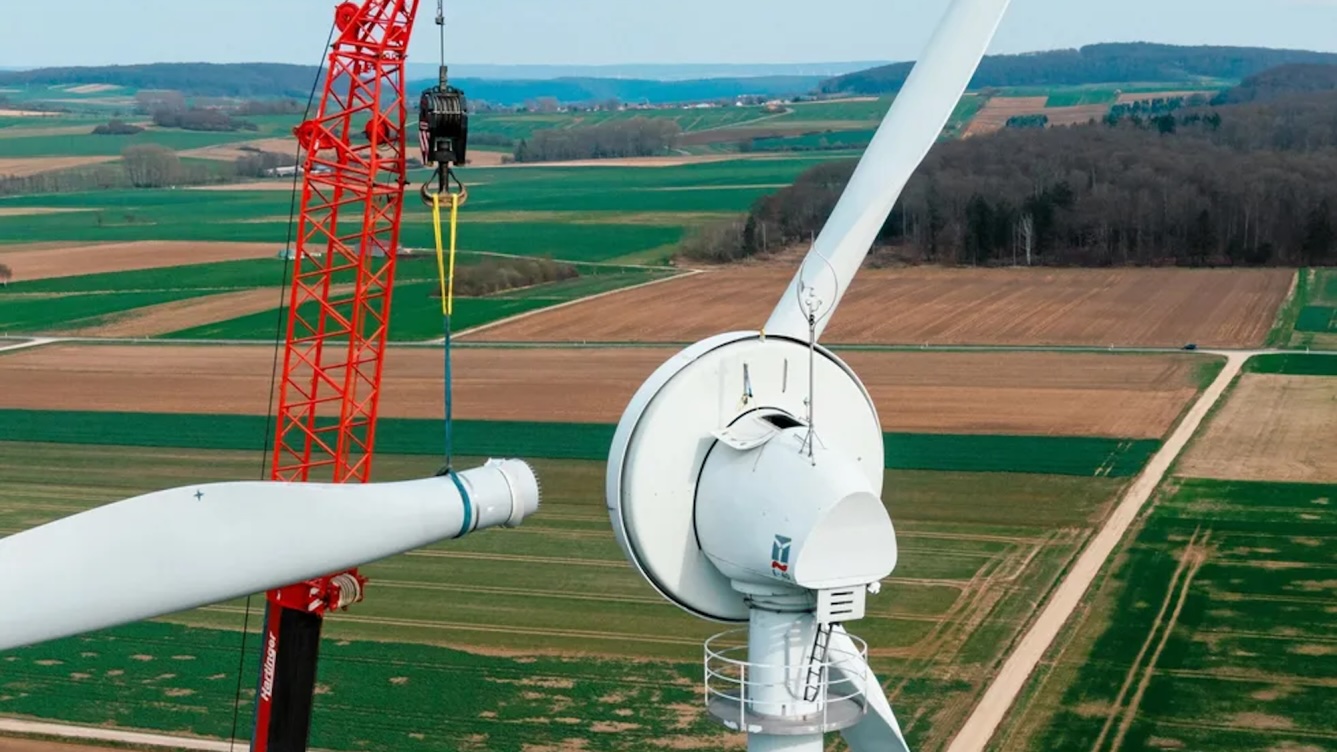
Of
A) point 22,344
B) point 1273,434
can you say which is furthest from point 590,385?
point 22,344

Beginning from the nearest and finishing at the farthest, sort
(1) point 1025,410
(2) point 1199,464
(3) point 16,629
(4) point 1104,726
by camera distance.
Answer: (3) point 16,629 < (4) point 1104,726 < (2) point 1199,464 < (1) point 1025,410

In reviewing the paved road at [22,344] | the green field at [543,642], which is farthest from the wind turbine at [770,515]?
the paved road at [22,344]

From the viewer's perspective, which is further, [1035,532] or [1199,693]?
[1035,532]

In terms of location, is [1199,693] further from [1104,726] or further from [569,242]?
[569,242]

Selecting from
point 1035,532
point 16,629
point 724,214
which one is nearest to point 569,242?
point 724,214

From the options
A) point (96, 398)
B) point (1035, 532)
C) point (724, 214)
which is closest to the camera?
point (1035, 532)

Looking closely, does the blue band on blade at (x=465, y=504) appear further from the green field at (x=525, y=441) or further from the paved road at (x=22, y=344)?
the paved road at (x=22, y=344)

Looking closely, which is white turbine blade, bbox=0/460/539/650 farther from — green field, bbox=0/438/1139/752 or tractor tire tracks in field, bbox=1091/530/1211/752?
tractor tire tracks in field, bbox=1091/530/1211/752
